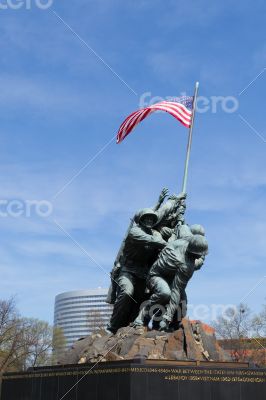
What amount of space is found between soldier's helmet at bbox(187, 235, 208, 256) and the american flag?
5.50 meters

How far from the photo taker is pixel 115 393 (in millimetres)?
10781

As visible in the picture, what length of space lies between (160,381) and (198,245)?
134 inches

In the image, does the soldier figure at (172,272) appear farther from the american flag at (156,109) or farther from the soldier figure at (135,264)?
the american flag at (156,109)

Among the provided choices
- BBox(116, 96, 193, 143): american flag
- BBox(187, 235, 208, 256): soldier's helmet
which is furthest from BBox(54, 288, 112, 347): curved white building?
BBox(187, 235, 208, 256): soldier's helmet

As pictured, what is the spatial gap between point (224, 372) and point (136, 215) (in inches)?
175

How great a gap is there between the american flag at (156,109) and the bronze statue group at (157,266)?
3.28 m

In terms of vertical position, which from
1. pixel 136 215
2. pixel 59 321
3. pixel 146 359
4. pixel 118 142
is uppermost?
pixel 59 321

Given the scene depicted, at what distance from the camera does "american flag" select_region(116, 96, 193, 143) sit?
17484mm

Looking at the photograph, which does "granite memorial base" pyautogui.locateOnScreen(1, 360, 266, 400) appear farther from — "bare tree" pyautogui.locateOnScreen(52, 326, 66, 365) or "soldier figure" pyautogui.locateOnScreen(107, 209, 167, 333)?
"bare tree" pyautogui.locateOnScreen(52, 326, 66, 365)

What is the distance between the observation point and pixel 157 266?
44.1 ft

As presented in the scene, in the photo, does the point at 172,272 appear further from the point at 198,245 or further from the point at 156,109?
the point at 156,109

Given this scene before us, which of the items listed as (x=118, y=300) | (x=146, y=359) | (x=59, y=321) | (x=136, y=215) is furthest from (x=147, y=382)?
(x=59, y=321)

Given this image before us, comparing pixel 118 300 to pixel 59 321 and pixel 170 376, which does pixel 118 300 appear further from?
pixel 59 321

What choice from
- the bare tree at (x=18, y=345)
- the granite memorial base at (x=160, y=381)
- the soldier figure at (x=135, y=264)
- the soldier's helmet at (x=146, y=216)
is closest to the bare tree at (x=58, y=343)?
the bare tree at (x=18, y=345)
